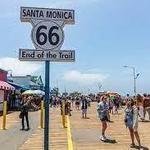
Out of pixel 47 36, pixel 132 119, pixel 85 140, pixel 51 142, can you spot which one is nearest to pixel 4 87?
pixel 85 140

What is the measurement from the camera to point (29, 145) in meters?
19.2

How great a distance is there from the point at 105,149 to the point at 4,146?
3.73 meters

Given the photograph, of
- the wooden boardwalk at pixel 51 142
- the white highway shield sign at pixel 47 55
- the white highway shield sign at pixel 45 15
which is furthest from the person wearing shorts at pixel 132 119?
the white highway shield sign at pixel 45 15

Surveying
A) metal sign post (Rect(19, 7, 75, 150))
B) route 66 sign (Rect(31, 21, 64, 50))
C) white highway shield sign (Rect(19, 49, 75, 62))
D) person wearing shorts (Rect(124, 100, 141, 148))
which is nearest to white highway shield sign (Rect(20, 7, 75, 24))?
metal sign post (Rect(19, 7, 75, 150))

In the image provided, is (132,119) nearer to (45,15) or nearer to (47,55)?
(47,55)

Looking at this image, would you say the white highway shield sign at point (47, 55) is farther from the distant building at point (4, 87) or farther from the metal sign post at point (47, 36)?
the distant building at point (4, 87)

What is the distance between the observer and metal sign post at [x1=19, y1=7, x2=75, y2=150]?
9.68m

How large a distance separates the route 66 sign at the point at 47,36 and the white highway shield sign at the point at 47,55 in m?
0.12

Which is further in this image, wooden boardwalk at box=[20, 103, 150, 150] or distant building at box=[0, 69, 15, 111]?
distant building at box=[0, 69, 15, 111]

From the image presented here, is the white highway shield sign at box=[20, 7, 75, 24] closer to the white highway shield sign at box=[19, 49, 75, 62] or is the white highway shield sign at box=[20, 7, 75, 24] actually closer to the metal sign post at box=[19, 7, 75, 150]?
the metal sign post at box=[19, 7, 75, 150]

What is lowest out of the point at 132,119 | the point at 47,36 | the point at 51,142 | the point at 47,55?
the point at 51,142

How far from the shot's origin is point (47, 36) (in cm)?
963

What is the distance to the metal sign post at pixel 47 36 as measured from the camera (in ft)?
31.8

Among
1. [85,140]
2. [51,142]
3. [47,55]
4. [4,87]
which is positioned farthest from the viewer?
[4,87]
